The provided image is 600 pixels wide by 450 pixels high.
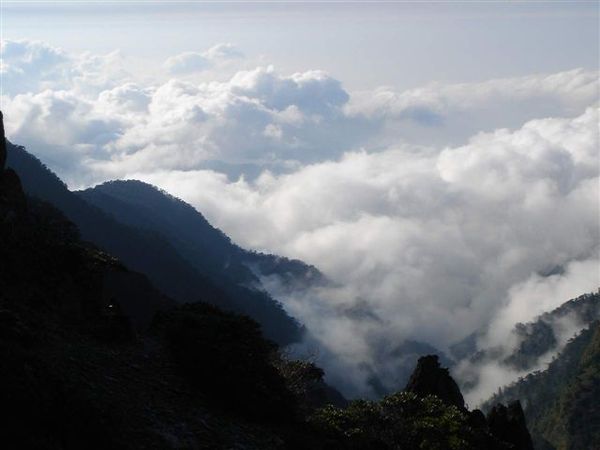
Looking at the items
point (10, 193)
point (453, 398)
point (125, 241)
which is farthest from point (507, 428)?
point (125, 241)

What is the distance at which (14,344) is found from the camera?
16.4 m

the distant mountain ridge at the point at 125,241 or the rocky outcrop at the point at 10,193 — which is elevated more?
the distant mountain ridge at the point at 125,241

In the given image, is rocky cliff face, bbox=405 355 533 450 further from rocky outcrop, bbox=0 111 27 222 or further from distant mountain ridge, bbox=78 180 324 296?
distant mountain ridge, bbox=78 180 324 296

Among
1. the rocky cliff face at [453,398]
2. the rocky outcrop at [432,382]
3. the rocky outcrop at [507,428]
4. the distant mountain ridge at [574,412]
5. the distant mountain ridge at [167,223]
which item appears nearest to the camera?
the rocky outcrop at [507,428]

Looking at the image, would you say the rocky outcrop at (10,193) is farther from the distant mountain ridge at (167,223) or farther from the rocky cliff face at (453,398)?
the distant mountain ridge at (167,223)

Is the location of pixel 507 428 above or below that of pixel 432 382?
below

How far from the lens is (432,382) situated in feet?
125

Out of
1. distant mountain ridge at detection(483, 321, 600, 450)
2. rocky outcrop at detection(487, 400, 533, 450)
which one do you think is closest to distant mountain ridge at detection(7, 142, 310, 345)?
rocky outcrop at detection(487, 400, 533, 450)

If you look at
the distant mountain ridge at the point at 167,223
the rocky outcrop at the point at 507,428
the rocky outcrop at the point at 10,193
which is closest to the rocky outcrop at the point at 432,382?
the rocky outcrop at the point at 507,428

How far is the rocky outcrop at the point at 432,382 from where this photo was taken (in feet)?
124

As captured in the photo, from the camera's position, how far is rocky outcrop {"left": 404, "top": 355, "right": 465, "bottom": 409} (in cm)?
3791

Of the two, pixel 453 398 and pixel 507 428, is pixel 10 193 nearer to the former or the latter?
pixel 453 398

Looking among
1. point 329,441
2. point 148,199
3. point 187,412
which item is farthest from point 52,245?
point 148,199

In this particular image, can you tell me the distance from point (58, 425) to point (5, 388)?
1325 millimetres
